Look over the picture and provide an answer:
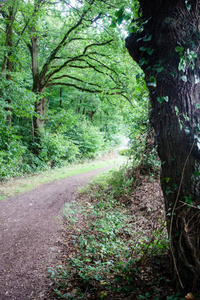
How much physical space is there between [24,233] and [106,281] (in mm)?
2677

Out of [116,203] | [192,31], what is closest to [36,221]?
[116,203]

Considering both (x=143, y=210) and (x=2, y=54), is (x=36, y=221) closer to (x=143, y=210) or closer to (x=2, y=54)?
(x=143, y=210)

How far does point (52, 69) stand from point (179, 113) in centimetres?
1296

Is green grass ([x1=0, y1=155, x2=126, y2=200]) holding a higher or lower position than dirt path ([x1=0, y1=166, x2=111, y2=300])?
higher

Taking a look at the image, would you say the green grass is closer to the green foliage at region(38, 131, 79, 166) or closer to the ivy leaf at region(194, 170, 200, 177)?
the green foliage at region(38, 131, 79, 166)

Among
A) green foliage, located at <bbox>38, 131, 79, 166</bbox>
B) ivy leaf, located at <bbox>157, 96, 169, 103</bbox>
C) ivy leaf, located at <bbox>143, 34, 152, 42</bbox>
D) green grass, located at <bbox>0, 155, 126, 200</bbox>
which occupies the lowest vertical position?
green grass, located at <bbox>0, 155, 126, 200</bbox>

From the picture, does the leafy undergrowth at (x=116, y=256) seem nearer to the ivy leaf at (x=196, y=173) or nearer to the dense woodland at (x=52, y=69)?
the ivy leaf at (x=196, y=173)

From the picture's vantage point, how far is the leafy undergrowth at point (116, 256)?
2832mm

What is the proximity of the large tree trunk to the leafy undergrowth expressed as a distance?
459 millimetres

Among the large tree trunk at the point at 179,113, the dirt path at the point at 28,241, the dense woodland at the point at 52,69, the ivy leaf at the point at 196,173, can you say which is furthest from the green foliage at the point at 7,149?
the ivy leaf at the point at 196,173

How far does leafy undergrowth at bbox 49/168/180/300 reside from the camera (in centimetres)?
283

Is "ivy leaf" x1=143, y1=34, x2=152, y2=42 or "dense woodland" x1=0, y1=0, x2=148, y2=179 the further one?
"dense woodland" x1=0, y1=0, x2=148, y2=179

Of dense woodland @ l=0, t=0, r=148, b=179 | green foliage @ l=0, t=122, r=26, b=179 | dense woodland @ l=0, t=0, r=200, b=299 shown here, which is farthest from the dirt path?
dense woodland @ l=0, t=0, r=148, b=179

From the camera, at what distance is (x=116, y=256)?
3572 millimetres
